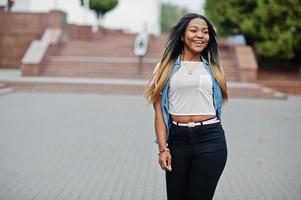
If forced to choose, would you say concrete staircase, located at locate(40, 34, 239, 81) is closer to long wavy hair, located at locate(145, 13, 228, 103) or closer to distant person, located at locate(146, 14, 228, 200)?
long wavy hair, located at locate(145, 13, 228, 103)

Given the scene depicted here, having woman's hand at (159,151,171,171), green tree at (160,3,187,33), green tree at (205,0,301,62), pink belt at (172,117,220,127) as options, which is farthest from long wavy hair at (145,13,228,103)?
green tree at (160,3,187,33)

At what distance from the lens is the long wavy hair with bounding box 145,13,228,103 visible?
297 cm

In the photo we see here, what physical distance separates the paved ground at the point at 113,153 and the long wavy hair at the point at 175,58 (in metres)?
2.09

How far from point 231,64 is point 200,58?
16253 mm

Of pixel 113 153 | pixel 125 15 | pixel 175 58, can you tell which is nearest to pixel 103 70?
pixel 113 153

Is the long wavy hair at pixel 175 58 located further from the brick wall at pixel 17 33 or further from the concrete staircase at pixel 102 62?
the brick wall at pixel 17 33

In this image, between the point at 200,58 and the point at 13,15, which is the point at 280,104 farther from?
the point at 13,15

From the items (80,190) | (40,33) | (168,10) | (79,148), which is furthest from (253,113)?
(168,10)

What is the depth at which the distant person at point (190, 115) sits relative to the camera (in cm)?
291

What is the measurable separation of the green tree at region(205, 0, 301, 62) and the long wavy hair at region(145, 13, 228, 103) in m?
16.2

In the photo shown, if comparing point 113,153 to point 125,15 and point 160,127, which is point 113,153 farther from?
point 125,15

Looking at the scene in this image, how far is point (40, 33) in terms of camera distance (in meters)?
24.3

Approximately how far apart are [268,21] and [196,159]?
56.1 ft

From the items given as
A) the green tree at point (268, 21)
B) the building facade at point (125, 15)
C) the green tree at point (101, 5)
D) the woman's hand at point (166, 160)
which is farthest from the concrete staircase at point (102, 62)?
the building facade at point (125, 15)
